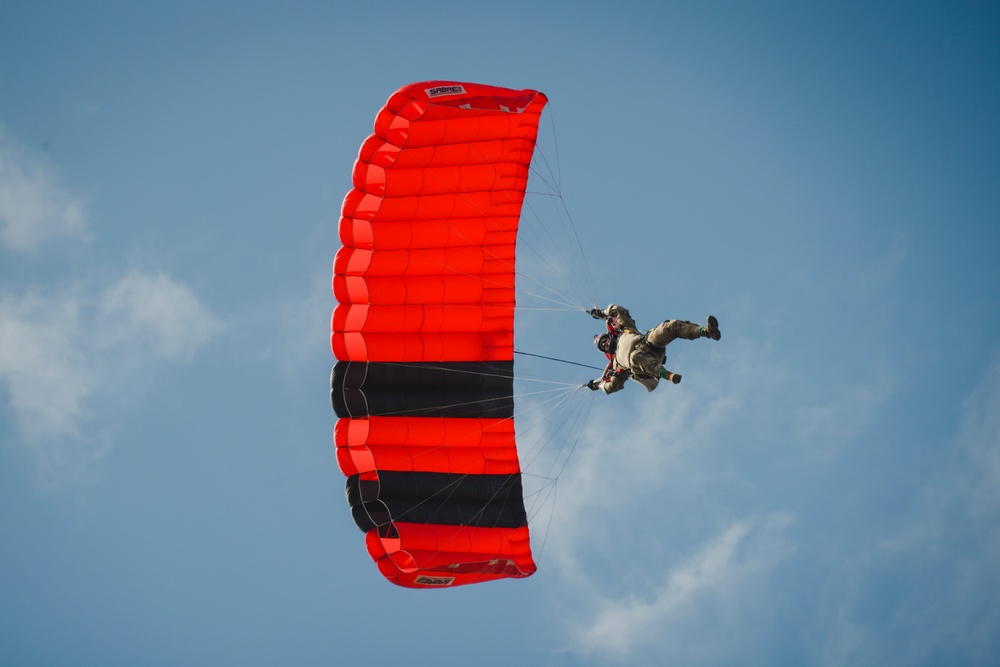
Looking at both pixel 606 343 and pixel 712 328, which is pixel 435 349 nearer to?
pixel 606 343

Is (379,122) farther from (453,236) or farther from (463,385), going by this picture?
(463,385)

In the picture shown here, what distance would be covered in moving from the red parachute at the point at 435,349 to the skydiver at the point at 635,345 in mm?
1262

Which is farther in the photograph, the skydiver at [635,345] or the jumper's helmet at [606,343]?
the jumper's helmet at [606,343]

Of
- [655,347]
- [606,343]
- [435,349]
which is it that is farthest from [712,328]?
[435,349]

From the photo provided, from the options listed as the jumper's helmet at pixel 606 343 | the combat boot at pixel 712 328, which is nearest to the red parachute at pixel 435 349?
the jumper's helmet at pixel 606 343

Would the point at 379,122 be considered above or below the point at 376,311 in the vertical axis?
above

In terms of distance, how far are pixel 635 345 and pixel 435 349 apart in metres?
2.63

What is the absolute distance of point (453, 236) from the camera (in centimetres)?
1334

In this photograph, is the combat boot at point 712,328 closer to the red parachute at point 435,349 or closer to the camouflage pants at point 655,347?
the camouflage pants at point 655,347

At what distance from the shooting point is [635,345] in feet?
41.3

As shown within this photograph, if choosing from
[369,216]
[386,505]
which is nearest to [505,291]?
[369,216]

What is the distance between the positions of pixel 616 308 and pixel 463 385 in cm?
222

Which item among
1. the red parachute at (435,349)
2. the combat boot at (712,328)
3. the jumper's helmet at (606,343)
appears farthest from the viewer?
the jumper's helmet at (606,343)

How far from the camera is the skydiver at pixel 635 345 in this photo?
11.9m
